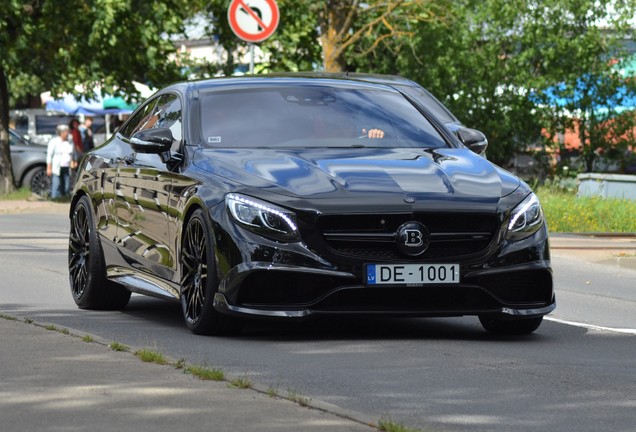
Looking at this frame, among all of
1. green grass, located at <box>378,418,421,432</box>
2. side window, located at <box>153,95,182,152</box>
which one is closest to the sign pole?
side window, located at <box>153,95,182,152</box>

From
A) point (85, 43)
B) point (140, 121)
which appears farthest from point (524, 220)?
point (85, 43)

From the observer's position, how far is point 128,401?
6688mm

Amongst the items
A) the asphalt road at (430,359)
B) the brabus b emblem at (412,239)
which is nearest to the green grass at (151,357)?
the asphalt road at (430,359)

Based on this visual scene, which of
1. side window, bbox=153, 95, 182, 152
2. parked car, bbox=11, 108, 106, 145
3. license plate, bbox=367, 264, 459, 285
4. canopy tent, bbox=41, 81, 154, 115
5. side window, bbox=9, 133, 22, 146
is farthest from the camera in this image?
canopy tent, bbox=41, 81, 154, 115

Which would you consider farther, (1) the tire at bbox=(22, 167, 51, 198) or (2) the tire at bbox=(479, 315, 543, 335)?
(1) the tire at bbox=(22, 167, 51, 198)

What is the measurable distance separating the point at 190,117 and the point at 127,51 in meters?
20.4

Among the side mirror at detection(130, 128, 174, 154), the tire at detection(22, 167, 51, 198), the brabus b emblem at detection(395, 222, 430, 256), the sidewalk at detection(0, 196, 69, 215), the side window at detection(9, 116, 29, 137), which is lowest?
the tire at detection(22, 167, 51, 198)

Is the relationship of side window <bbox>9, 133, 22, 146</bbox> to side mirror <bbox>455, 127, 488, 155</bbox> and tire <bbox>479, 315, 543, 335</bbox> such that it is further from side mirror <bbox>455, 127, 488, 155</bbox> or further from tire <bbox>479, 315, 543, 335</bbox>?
tire <bbox>479, 315, 543, 335</bbox>

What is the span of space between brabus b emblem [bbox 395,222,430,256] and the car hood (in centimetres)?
13

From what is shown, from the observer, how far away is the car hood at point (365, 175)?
9.13 m

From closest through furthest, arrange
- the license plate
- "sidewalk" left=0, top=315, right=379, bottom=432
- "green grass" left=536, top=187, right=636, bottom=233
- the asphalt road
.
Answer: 1. "sidewalk" left=0, top=315, right=379, bottom=432
2. the asphalt road
3. the license plate
4. "green grass" left=536, top=187, right=636, bottom=233

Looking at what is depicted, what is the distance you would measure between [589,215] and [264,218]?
13.9m

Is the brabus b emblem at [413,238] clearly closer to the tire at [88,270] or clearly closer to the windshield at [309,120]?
the windshield at [309,120]

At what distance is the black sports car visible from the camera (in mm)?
9078
